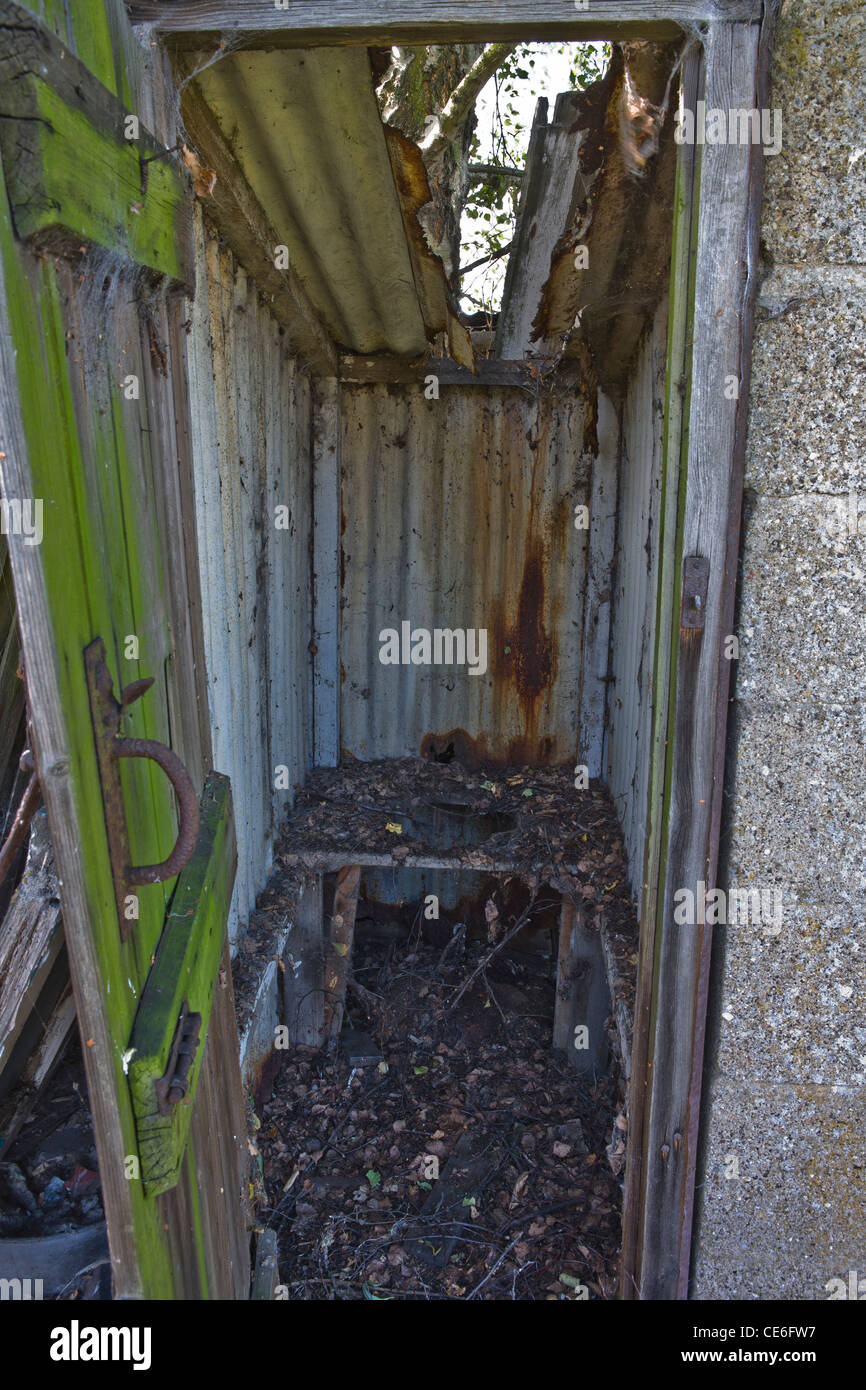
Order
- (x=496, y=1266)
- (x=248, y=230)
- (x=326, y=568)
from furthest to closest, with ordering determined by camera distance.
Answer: (x=326, y=568) < (x=496, y=1266) < (x=248, y=230)

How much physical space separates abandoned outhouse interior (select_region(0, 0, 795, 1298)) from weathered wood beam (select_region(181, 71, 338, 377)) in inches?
0.7

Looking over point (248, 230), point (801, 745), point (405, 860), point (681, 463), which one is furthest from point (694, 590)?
point (405, 860)

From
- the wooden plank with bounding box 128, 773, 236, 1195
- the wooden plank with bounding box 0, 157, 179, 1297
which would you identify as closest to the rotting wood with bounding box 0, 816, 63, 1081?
the wooden plank with bounding box 128, 773, 236, 1195

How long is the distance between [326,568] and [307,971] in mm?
2106

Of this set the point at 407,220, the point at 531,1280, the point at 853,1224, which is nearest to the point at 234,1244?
the point at 531,1280

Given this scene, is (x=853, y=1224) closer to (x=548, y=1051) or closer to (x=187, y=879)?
(x=187, y=879)

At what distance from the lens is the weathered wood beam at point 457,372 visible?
461 cm

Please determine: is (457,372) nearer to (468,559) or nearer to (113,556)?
(468,559)

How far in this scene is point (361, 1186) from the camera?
135 inches

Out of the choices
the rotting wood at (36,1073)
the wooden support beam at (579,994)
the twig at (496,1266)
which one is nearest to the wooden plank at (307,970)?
the wooden support beam at (579,994)

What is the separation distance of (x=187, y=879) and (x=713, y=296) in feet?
5.22

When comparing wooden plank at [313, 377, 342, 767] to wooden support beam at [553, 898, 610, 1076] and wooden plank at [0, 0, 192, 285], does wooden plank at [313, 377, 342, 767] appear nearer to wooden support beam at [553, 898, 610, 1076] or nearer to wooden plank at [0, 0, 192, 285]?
wooden support beam at [553, 898, 610, 1076]

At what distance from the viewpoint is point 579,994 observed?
4.17 meters

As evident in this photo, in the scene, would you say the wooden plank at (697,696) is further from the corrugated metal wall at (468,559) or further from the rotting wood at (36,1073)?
the corrugated metal wall at (468,559)
